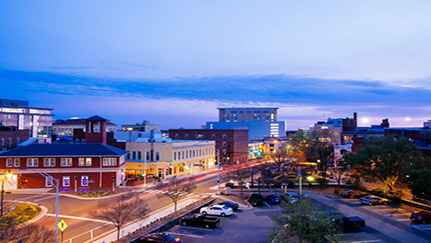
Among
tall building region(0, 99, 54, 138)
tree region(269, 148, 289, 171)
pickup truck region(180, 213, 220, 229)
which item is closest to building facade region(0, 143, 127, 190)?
pickup truck region(180, 213, 220, 229)

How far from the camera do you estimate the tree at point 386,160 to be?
144 feet

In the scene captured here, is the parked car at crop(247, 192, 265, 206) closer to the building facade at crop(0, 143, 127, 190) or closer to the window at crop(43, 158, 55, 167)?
the building facade at crop(0, 143, 127, 190)

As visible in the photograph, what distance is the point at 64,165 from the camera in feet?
169

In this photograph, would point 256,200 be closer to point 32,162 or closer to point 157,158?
point 157,158

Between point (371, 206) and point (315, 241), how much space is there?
88.5ft

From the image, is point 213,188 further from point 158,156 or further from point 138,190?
point 158,156

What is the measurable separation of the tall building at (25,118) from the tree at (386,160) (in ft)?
498

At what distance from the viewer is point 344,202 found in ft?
138

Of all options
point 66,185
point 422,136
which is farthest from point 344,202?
point 66,185

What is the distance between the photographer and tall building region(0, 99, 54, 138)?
147250 mm

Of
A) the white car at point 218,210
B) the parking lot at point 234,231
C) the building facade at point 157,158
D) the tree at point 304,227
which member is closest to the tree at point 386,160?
the parking lot at point 234,231

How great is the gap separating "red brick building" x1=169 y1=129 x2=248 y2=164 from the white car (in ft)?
191

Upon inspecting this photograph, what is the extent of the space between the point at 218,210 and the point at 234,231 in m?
5.92

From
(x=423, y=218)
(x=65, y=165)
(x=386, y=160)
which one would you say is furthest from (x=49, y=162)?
(x=386, y=160)
